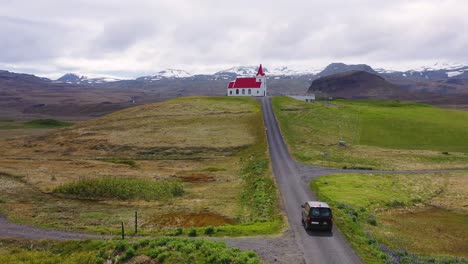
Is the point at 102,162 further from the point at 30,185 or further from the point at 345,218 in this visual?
the point at 345,218

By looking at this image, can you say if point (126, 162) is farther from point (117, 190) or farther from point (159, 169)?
point (117, 190)

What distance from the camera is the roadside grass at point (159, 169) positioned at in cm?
3678

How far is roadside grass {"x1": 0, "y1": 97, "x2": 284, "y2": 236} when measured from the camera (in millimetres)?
36781

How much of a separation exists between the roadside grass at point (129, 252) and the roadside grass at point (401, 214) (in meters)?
9.57

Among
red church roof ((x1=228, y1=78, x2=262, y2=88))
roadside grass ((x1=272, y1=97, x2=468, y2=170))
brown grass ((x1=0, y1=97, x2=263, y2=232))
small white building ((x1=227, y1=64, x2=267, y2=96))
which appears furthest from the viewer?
red church roof ((x1=228, y1=78, x2=262, y2=88))

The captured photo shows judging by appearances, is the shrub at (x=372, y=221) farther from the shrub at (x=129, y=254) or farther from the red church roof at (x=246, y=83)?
the red church roof at (x=246, y=83)

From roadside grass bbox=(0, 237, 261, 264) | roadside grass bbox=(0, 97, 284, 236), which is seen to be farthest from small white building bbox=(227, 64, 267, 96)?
roadside grass bbox=(0, 237, 261, 264)

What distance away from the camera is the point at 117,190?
157ft

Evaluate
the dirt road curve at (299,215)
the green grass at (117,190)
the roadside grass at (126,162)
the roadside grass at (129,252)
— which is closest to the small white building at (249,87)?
the dirt road curve at (299,215)

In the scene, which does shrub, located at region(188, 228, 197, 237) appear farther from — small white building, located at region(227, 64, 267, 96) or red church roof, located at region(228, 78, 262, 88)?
red church roof, located at region(228, 78, 262, 88)

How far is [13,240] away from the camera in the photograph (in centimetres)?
3017

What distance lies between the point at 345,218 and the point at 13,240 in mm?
26626

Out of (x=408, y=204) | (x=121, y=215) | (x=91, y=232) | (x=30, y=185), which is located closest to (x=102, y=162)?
(x=30, y=185)

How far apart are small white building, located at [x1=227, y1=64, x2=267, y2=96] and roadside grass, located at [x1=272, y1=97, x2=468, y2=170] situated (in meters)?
16.9
